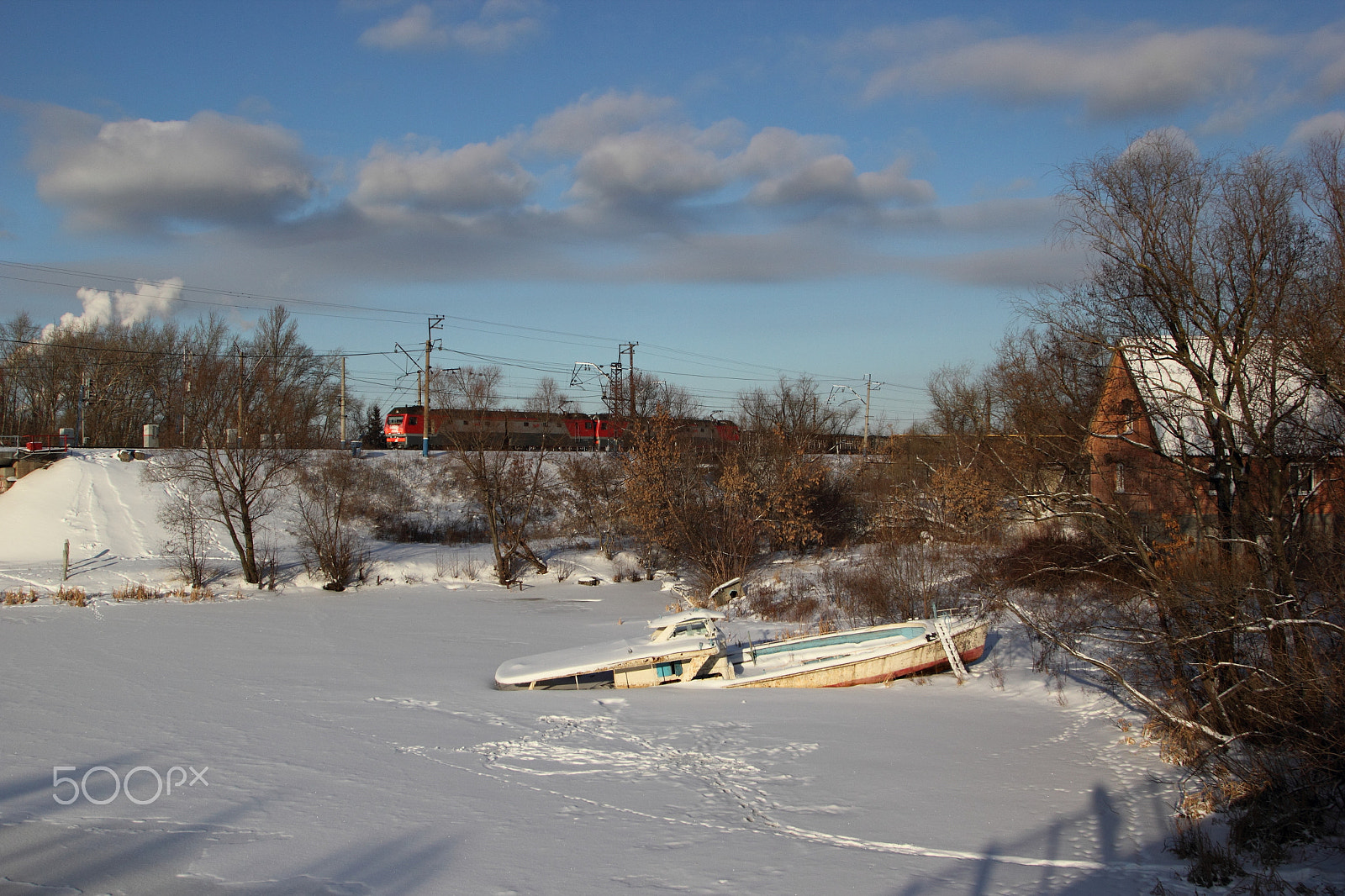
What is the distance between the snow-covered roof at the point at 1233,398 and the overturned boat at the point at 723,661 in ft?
18.3

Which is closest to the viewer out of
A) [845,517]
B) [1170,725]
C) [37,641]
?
[1170,725]

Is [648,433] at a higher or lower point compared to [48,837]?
higher

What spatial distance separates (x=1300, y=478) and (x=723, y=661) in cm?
1049

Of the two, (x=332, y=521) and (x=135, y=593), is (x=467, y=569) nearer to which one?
(x=332, y=521)

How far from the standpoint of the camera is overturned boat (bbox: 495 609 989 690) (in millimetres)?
16281

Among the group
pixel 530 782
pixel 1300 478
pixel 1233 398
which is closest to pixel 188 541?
pixel 530 782

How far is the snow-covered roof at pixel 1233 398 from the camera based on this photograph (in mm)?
13484

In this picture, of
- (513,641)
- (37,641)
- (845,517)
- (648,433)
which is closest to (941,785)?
(513,641)

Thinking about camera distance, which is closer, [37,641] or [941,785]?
[941,785]

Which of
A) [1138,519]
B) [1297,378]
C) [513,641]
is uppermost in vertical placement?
[1297,378]

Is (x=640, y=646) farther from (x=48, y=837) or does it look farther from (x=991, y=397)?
(x=48, y=837)

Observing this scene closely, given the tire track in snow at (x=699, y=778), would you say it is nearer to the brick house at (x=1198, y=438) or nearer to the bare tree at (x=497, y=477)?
the brick house at (x=1198, y=438)

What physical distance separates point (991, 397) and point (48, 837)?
1572 cm

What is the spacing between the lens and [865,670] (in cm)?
1684
